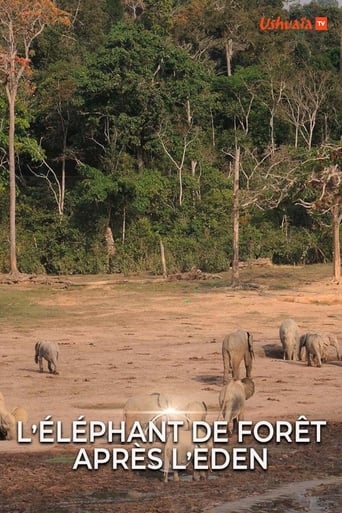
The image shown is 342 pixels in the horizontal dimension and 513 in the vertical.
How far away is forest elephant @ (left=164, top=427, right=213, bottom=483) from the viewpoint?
1041 cm

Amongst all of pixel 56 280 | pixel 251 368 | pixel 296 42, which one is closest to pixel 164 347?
pixel 251 368

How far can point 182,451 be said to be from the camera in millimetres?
10469

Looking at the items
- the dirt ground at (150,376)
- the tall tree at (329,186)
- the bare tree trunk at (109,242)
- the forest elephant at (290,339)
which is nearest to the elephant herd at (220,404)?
the dirt ground at (150,376)

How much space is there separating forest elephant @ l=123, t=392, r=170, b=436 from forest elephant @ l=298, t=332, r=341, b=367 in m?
6.68

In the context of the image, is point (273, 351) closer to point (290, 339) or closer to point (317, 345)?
point (290, 339)

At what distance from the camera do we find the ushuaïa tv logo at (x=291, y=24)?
191ft

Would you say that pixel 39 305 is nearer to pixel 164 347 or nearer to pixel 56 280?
pixel 56 280

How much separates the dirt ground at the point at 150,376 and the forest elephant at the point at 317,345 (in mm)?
216

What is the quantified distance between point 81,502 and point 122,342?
10877 millimetres

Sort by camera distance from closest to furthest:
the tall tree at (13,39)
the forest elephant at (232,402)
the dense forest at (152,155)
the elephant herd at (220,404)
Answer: the elephant herd at (220,404) → the forest elephant at (232,402) → the tall tree at (13,39) → the dense forest at (152,155)

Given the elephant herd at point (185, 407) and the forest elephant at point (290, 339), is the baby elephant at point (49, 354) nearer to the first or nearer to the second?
the elephant herd at point (185, 407)

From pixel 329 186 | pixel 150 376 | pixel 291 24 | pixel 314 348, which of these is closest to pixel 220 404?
pixel 150 376

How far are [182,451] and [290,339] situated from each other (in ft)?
26.3

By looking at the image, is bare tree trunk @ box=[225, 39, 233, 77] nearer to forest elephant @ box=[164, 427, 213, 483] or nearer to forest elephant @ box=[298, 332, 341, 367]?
forest elephant @ box=[298, 332, 341, 367]
